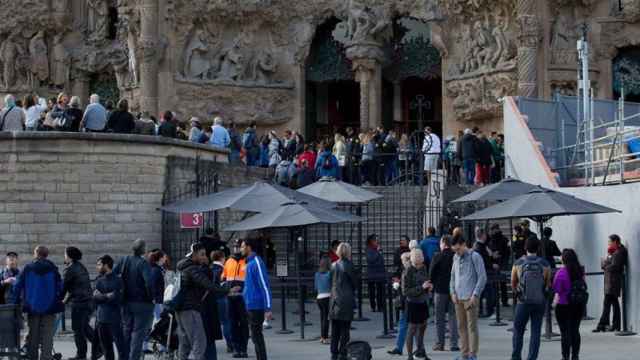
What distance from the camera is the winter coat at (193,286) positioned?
1500 centimetres

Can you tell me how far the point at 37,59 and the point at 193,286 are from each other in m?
25.6

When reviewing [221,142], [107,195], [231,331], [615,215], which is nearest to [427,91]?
[221,142]

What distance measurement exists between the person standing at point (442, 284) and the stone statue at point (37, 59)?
2416 centimetres

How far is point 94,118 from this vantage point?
25156 mm

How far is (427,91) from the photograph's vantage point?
3941 centimetres

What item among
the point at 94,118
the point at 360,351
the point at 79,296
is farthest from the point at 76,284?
the point at 94,118

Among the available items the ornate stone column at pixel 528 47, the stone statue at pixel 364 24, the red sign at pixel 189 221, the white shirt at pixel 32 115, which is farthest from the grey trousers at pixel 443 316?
the stone statue at pixel 364 24

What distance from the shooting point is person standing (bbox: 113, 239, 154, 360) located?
15977 millimetres

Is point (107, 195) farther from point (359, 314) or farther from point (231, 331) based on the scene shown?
point (231, 331)

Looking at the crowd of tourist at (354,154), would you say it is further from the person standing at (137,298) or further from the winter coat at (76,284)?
the person standing at (137,298)

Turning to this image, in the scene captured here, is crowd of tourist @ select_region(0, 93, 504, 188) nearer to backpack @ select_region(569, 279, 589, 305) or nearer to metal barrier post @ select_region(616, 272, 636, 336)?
metal barrier post @ select_region(616, 272, 636, 336)

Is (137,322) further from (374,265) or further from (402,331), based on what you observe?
(374,265)

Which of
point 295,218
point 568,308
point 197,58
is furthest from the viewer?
point 197,58

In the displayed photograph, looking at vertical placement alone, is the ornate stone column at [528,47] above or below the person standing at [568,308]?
above
